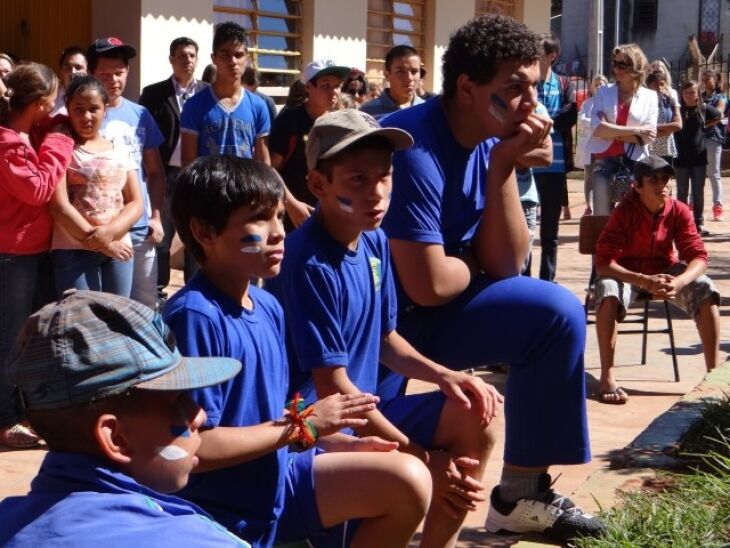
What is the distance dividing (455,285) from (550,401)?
55 centimetres

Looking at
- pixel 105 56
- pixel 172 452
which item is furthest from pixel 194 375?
pixel 105 56

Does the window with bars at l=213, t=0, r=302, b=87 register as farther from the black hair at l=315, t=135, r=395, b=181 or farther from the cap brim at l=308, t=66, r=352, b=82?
the black hair at l=315, t=135, r=395, b=181

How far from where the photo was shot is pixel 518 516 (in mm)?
4707

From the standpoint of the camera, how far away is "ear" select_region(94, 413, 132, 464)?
2281 millimetres

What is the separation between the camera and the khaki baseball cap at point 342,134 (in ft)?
12.8

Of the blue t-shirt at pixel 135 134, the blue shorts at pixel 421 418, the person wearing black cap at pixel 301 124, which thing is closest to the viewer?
the blue shorts at pixel 421 418

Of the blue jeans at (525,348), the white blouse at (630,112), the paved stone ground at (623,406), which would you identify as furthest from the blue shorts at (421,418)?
the white blouse at (630,112)

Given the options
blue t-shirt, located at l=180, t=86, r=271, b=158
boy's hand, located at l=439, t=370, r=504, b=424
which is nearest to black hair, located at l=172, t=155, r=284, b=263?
boy's hand, located at l=439, t=370, r=504, b=424

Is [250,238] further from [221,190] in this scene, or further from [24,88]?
[24,88]

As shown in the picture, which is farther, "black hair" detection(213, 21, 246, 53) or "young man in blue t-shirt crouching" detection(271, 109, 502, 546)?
"black hair" detection(213, 21, 246, 53)

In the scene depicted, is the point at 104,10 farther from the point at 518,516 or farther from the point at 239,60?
the point at 518,516

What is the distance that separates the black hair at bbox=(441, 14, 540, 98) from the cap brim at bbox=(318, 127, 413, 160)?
551 millimetres

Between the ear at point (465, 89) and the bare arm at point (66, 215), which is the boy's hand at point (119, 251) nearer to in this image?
the bare arm at point (66, 215)

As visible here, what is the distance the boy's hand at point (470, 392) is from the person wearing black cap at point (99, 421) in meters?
1.75
